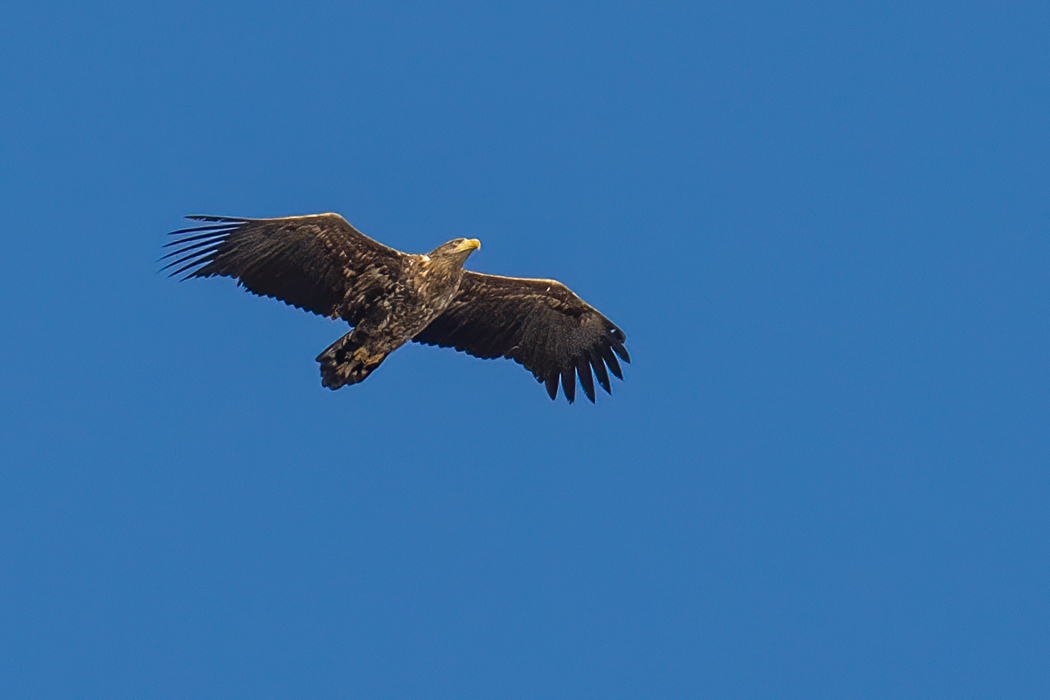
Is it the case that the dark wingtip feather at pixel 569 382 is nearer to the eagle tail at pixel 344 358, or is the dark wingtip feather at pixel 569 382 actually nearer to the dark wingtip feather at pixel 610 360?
the dark wingtip feather at pixel 610 360

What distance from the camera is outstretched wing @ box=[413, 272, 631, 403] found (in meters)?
18.2

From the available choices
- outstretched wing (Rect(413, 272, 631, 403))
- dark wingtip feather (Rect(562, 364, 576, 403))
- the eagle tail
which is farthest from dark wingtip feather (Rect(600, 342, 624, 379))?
the eagle tail

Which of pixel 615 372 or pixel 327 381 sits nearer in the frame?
pixel 327 381

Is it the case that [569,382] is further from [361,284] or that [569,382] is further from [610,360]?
[361,284]

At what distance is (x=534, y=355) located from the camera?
18.8m

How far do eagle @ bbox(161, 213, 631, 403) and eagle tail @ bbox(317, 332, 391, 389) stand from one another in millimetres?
12

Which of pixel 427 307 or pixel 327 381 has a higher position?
pixel 427 307

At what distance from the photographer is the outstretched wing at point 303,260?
16.5 meters

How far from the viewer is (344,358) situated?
1709 centimetres

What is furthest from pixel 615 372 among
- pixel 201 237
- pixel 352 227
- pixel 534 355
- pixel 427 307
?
pixel 201 237

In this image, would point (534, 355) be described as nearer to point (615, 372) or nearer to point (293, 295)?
point (615, 372)

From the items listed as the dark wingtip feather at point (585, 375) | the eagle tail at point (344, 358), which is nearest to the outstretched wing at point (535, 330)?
the dark wingtip feather at point (585, 375)

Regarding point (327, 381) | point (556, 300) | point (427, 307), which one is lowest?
point (327, 381)

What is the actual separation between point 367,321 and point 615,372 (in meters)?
3.74
